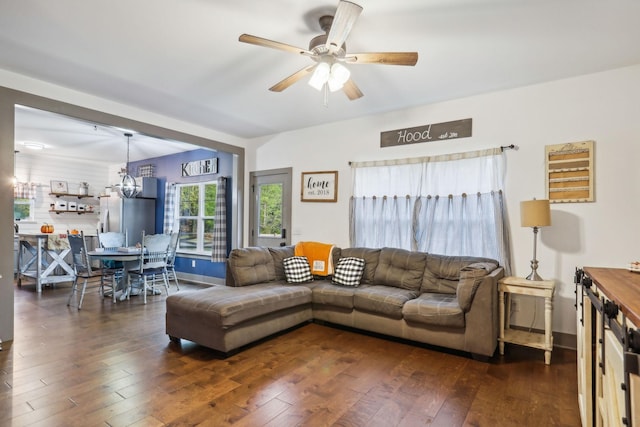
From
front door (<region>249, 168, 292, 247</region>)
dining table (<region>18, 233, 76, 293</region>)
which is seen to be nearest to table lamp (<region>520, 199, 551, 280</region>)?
front door (<region>249, 168, 292, 247</region>)

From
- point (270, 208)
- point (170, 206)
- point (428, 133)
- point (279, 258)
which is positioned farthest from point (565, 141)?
point (170, 206)

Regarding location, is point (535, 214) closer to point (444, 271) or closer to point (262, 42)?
point (444, 271)

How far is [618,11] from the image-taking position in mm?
2186

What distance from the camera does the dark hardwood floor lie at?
202 cm

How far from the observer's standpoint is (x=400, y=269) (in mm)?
3822

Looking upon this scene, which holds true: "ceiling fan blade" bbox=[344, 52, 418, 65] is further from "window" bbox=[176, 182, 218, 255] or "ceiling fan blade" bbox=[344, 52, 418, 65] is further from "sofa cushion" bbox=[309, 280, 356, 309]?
"window" bbox=[176, 182, 218, 255]

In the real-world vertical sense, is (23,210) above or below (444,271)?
above

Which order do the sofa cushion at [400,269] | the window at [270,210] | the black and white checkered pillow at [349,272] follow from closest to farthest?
the sofa cushion at [400,269] → the black and white checkered pillow at [349,272] → the window at [270,210]

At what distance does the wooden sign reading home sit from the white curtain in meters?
0.25

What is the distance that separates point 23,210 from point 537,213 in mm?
9235

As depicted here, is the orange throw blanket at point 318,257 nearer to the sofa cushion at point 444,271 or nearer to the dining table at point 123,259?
the sofa cushion at point 444,271

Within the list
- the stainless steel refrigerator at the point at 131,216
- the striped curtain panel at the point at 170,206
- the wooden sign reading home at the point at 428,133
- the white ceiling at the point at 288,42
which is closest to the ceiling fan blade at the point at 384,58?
the white ceiling at the point at 288,42

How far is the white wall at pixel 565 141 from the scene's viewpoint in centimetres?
296

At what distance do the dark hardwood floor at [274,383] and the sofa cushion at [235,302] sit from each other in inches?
13.9
